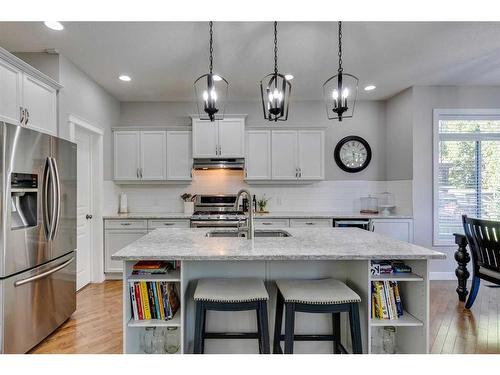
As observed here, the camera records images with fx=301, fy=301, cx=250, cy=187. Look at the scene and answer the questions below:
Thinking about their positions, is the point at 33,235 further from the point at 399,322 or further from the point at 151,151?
the point at 399,322

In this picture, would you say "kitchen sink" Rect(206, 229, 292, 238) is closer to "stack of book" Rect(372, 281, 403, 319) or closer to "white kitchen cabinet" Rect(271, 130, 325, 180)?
"stack of book" Rect(372, 281, 403, 319)

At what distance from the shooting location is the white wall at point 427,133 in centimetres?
418

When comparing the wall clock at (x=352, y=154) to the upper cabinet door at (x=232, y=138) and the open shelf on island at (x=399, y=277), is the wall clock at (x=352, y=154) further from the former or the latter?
the open shelf on island at (x=399, y=277)

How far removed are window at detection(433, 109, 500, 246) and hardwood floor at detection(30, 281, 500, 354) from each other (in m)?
1.12

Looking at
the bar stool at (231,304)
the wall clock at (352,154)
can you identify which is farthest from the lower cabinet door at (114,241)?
the wall clock at (352,154)

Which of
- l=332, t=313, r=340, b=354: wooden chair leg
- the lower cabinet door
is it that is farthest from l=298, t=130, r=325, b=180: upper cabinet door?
l=332, t=313, r=340, b=354: wooden chair leg

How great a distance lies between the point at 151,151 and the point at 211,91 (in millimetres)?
2619

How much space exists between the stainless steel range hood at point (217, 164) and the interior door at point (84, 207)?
1424mm

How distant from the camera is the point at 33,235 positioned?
224cm

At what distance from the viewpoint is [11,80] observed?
2.43m

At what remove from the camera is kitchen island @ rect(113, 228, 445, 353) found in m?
1.70
